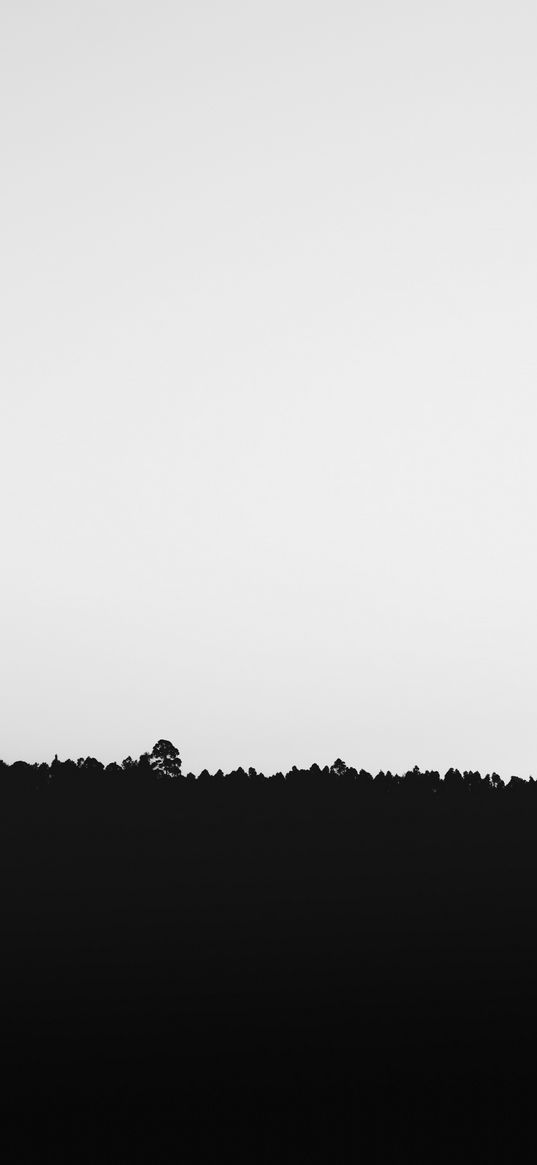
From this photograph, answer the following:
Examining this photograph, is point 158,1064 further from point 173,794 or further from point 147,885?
point 173,794

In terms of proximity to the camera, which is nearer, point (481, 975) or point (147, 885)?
point (481, 975)

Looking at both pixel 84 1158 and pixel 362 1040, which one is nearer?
pixel 84 1158

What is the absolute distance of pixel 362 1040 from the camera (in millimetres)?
75562

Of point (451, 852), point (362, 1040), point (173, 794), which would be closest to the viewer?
point (362, 1040)

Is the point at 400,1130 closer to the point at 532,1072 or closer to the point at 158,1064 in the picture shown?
the point at 532,1072

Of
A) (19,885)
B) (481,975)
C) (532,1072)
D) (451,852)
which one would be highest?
(451,852)

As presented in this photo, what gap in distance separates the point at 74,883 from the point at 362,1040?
8018cm

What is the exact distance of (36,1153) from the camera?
5038cm

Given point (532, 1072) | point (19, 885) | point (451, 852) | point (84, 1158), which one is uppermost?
point (451, 852)

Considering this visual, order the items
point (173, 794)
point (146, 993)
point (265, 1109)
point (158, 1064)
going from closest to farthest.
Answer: point (265, 1109) → point (158, 1064) → point (146, 993) → point (173, 794)

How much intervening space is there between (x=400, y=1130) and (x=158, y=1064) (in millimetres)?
21017

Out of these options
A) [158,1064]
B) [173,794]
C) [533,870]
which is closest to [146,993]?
[158,1064]

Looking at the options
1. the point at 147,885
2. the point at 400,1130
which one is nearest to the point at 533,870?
the point at 147,885

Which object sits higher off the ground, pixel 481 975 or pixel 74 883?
pixel 74 883
